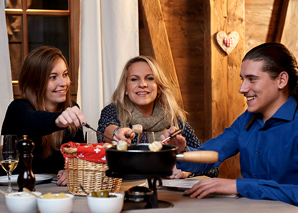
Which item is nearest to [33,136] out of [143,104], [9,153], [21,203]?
[9,153]

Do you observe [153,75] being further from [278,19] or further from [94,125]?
[278,19]

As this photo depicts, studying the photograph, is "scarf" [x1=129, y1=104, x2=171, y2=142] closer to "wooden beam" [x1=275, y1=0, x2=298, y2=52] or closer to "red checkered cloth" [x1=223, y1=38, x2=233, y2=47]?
"red checkered cloth" [x1=223, y1=38, x2=233, y2=47]

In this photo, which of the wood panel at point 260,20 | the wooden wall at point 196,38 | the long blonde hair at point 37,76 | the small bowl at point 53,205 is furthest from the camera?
the wood panel at point 260,20

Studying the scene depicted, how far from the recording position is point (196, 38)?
3562mm

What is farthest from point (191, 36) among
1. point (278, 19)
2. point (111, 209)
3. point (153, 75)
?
point (111, 209)

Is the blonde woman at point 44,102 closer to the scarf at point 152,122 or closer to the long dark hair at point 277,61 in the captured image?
the scarf at point 152,122

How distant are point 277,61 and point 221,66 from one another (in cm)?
140

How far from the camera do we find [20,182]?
1.50 metres

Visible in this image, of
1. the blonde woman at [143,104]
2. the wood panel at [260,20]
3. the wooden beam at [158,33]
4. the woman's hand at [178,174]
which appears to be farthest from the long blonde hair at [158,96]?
the wood panel at [260,20]

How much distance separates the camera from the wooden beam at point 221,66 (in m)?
3.27

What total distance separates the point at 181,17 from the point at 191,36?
18 centimetres

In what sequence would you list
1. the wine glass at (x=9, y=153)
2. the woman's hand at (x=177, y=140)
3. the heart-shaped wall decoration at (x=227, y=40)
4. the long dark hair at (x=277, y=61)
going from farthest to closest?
1. the heart-shaped wall decoration at (x=227, y=40)
2. the long dark hair at (x=277, y=61)
3. the woman's hand at (x=177, y=140)
4. the wine glass at (x=9, y=153)

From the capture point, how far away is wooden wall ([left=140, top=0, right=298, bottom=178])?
3494mm

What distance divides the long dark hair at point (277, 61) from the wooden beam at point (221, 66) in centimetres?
134
